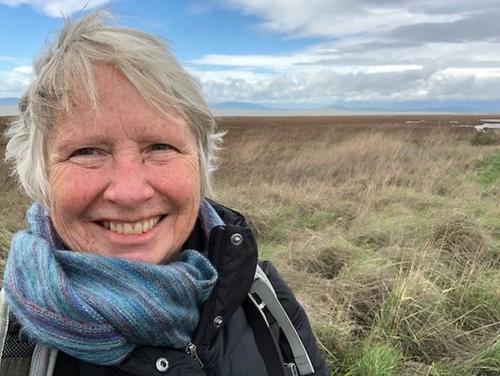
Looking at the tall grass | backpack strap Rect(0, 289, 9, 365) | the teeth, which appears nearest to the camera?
backpack strap Rect(0, 289, 9, 365)

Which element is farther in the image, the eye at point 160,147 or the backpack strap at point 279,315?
the backpack strap at point 279,315

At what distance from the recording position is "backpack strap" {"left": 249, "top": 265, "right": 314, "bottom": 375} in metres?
1.50

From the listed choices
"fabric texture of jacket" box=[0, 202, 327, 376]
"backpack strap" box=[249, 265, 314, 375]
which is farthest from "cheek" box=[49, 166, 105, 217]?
"backpack strap" box=[249, 265, 314, 375]

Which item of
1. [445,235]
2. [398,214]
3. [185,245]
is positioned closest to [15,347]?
[185,245]

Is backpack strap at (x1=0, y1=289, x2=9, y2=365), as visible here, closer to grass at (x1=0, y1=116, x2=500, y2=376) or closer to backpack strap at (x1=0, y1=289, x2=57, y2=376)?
backpack strap at (x1=0, y1=289, x2=57, y2=376)

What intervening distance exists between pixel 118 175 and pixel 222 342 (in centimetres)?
50

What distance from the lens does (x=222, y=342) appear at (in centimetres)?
138

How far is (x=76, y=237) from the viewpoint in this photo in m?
1.32

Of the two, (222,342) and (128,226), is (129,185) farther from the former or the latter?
(222,342)

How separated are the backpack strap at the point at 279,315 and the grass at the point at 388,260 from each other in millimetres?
1027

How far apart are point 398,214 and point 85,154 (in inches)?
248

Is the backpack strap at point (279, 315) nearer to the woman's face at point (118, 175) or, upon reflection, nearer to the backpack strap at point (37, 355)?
the woman's face at point (118, 175)

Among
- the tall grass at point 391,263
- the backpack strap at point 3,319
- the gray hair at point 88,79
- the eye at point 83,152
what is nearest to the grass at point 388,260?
the tall grass at point 391,263

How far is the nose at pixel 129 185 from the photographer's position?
1.28 meters
